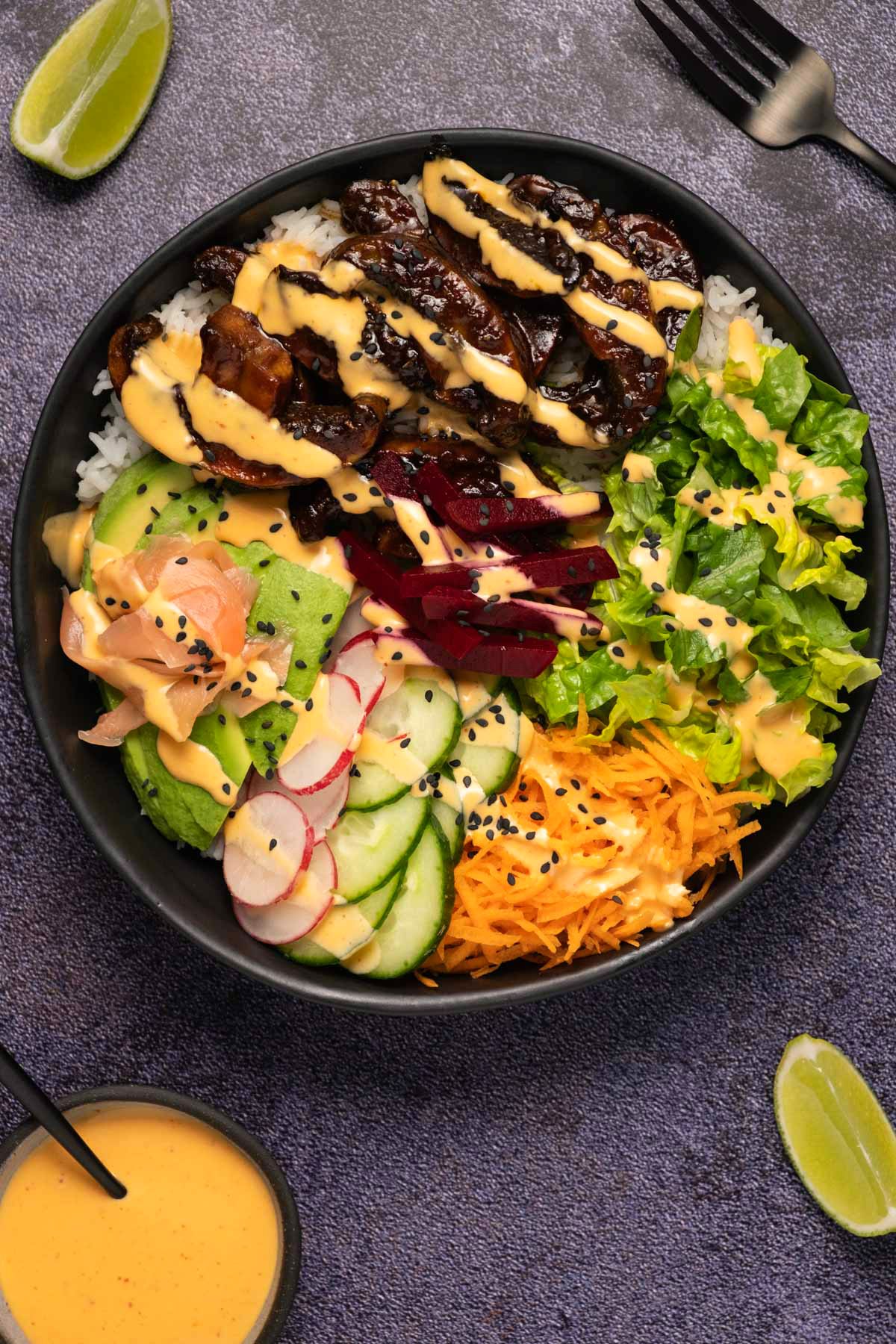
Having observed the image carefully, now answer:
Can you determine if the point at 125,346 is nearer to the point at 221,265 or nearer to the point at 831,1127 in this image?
the point at 221,265

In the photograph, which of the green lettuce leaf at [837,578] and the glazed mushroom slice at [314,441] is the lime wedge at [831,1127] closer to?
the green lettuce leaf at [837,578]

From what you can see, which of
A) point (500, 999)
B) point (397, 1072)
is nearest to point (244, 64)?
point (500, 999)

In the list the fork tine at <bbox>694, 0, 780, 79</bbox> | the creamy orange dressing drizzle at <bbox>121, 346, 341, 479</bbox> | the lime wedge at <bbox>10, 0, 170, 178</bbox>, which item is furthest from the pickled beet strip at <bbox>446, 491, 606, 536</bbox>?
the lime wedge at <bbox>10, 0, 170, 178</bbox>

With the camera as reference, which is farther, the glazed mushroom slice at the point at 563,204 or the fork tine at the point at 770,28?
the fork tine at the point at 770,28

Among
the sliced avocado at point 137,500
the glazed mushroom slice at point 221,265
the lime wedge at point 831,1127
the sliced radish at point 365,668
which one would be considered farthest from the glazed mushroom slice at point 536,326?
the lime wedge at point 831,1127

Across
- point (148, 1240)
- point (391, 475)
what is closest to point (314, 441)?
point (391, 475)

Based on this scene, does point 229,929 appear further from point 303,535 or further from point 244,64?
point 244,64

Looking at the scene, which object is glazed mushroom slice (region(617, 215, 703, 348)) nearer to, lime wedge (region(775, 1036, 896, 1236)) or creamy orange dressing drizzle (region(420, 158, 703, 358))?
creamy orange dressing drizzle (region(420, 158, 703, 358))
